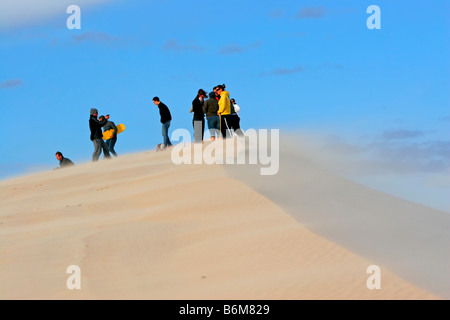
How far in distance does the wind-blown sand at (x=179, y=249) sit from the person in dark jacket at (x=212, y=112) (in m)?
3.01

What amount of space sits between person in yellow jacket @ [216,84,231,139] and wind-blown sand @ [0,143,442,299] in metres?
2.71

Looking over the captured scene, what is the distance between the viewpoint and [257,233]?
437 inches

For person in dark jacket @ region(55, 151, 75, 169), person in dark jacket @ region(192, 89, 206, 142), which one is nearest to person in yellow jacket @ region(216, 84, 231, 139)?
person in dark jacket @ region(192, 89, 206, 142)

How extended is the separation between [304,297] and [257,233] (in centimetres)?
324

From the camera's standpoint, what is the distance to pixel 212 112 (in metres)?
20.2

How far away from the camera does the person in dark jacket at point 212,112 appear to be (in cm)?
2020

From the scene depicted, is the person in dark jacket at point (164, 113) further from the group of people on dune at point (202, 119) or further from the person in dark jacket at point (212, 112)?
the person in dark jacket at point (212, 112)

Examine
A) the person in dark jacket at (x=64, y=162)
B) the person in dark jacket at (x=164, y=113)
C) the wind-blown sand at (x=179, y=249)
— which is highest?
the person in dark jacket at (x=164, y=113)

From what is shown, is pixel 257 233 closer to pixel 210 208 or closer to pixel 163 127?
pixel 210 208

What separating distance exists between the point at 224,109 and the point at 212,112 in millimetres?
471

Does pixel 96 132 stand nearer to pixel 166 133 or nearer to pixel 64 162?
pixel 166 133

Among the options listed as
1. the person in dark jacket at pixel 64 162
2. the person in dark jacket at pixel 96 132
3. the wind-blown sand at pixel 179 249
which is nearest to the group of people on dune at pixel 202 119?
the person in dark jacket at pixel 96 132

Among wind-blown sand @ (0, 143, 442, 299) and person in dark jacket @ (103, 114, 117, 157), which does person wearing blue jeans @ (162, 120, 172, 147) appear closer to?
person in dark jacket @ (103, 114, 117, 157)
